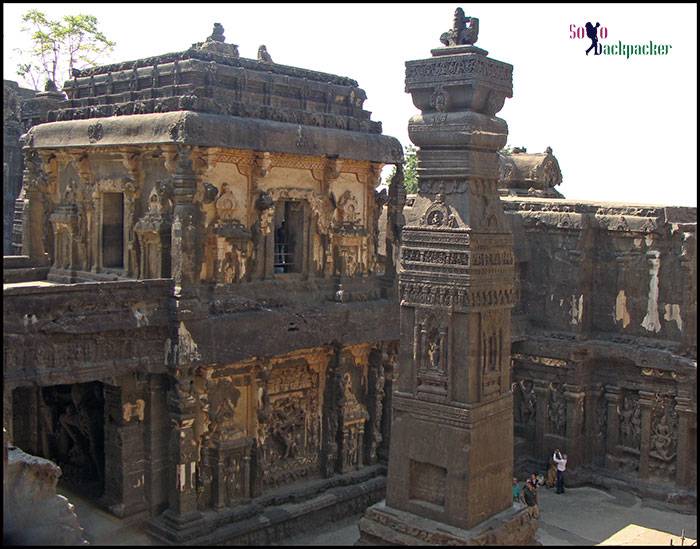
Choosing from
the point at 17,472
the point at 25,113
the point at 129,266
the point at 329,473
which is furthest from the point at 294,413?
the point at 25,113

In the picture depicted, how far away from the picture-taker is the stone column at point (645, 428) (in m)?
14.0

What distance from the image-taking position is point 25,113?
59.9ft

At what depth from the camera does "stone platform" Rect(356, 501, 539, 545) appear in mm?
8031

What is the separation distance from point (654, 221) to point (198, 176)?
291 inches

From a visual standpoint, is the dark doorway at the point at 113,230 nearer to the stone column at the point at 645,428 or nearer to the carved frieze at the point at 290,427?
the carved frieze at the point at 290,427

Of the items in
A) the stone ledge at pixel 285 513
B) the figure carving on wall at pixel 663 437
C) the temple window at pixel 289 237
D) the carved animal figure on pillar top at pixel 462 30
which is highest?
the carved animal figure on pillar top at pixel 462 30

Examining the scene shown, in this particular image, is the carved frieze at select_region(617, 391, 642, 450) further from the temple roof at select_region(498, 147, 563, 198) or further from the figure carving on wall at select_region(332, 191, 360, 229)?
the figure carving on wall at select_region(332, 191, 360, 229)

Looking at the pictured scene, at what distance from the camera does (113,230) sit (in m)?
12.7

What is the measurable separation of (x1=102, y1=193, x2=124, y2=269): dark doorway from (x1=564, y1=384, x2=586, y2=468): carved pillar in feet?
25.2

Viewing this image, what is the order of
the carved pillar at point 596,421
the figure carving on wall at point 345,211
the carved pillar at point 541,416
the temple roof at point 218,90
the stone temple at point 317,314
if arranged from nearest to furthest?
the stone temple at point 317,314 < the temple roof at point 218,90 < the figure carving on wall at point 345,211 < the carved pillar at point 596,421 < the carved pillar at point 541,416

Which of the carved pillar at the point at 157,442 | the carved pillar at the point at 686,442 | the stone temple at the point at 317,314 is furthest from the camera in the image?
the carved pillar at the point at 686,442

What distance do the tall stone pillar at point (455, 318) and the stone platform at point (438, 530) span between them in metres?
0.01

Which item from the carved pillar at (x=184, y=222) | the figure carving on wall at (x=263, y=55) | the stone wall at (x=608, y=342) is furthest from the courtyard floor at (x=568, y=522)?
the figure carving on wall at (x=263, y=55)

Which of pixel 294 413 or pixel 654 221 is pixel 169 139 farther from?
pixel 654 221
